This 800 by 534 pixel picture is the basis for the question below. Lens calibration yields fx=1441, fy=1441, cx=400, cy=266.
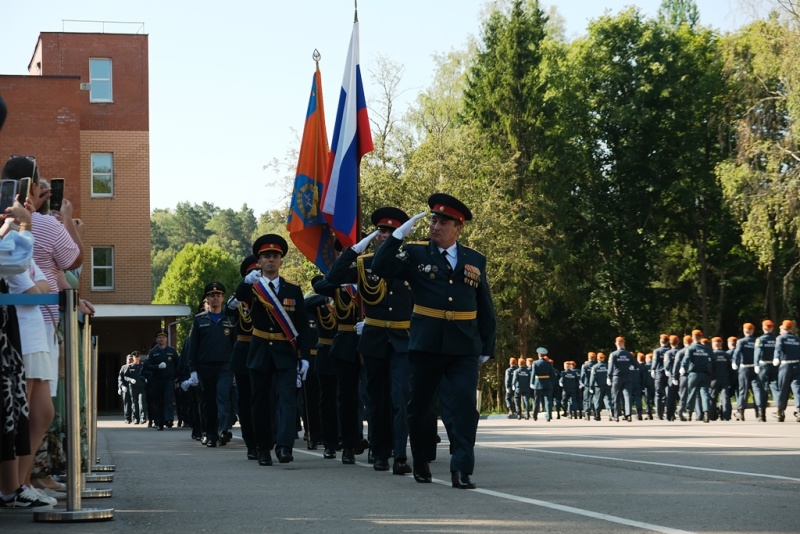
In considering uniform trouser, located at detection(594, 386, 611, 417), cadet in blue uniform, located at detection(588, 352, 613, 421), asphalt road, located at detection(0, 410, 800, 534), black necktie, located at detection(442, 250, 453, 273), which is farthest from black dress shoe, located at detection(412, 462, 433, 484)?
cadet in blue uniform, located at detection(588, 352, 613, 421)

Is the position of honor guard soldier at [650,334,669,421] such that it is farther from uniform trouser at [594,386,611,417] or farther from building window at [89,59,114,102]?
building window at [89,59,114,102]

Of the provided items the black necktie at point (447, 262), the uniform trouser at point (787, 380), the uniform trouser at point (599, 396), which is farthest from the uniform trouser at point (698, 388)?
the black necktie at point (447, 262)

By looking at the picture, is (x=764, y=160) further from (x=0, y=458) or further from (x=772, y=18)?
(x=0, y=458)

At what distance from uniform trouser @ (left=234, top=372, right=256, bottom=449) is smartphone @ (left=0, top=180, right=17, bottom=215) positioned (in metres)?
6.79

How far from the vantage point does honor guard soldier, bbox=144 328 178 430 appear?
97.1ft

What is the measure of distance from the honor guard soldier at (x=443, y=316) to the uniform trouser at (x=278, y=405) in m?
2.65

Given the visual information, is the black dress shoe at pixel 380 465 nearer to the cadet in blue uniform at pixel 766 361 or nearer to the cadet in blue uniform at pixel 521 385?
the cadet in blue uniform at pixel 766 361

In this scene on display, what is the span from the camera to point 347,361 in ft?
44.7

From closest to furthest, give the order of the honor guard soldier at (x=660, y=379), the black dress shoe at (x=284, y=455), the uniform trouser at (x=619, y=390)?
the black dress shoe at (x=284, y=455)
the honor guard soldier at (x=660, y=379)
the uniform trouser at (x=619, y=390)

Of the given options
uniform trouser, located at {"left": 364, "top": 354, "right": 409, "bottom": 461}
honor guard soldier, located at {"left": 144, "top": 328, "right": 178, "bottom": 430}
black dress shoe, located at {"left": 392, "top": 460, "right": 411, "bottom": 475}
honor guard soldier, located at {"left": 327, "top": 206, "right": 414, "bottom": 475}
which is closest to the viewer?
black dress shoe, located at {"left": 392, "top": 460, "right": 411, "bottom": 475}

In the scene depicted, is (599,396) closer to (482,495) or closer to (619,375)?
(619,375)

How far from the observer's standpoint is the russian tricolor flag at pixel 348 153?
16484 millimetres

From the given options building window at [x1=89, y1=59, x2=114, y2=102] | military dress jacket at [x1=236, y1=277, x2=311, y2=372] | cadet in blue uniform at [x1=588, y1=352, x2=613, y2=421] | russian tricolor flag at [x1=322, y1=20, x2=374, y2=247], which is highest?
building window at [x1=89, y1=59, x2=114, y2=102]

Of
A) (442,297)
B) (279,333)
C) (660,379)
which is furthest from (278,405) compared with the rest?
(660,379)
